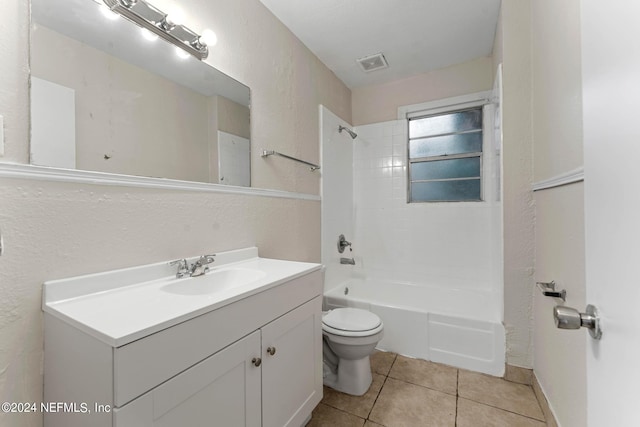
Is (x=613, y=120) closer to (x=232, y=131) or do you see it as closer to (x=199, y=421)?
(x=199, y=421)

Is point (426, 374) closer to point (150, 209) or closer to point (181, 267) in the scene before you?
point (181, 267)

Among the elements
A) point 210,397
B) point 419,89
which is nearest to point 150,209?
point 210,397

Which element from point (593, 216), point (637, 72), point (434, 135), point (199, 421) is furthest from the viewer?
point (434, 135)

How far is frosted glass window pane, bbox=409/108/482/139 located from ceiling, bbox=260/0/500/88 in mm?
464

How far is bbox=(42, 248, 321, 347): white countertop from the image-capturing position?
2.26ft

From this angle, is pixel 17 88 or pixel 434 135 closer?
pixel 17 88

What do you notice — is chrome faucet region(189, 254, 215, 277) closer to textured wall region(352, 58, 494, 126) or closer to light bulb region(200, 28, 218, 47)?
light bulb region(200, 28, 218, 47)

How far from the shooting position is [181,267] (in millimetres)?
1216

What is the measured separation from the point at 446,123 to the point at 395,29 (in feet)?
3.55

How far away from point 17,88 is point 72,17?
0.34 meters

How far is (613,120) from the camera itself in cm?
41

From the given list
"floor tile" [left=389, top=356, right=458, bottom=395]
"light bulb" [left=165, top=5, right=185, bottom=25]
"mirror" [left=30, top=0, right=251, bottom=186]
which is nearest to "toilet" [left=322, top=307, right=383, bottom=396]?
"floor tile" [left=389, top=356, right=458, bottom=395]

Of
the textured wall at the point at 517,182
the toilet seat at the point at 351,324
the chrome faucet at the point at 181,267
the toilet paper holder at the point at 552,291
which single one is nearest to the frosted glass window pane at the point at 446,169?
the textured wall at the point at 517,182

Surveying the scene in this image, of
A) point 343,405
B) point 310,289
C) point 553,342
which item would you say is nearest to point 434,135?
point 553,342
